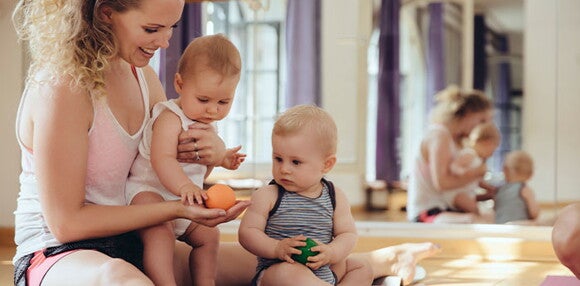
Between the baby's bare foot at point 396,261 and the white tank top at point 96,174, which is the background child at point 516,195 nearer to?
the baby's bare foot at point 396,261

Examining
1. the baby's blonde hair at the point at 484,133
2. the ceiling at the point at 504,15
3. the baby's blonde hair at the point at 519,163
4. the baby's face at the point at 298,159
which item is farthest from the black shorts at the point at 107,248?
the ceiling at the point at 504,15

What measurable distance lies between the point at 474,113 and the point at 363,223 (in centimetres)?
125

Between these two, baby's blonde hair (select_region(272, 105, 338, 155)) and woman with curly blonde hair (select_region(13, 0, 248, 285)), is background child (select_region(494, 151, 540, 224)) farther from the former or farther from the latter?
woman with curly blonde hair (select_region(13, 0, 248, 285))

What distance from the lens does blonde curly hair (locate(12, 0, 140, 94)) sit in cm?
177

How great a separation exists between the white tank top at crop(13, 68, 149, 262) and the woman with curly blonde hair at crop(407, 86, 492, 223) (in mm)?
2267

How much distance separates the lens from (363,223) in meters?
3.64

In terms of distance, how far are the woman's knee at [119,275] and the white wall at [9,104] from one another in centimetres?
205

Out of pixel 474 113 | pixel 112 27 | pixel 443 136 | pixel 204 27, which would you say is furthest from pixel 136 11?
pixel 474 113

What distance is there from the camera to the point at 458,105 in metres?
4.52

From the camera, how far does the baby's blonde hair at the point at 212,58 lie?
1929mm

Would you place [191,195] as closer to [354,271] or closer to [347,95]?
[354,271]

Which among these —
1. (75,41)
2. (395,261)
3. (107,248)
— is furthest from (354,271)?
(75,41)

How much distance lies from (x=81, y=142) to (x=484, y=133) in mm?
3395

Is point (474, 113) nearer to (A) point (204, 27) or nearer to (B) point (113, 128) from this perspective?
(A) point (204, 27)
